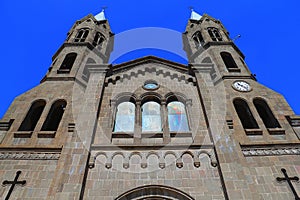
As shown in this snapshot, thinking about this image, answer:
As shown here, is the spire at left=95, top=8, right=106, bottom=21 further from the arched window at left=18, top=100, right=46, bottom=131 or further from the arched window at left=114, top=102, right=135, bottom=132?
the arched window at left=114, top=102, right=135, bottom=132

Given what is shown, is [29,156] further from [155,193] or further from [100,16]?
[100,16]

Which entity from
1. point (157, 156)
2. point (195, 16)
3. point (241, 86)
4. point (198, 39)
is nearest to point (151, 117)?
point (157, 156)

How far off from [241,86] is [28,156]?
38.3 feet

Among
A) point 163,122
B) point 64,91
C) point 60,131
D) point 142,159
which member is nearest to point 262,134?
point 163,122

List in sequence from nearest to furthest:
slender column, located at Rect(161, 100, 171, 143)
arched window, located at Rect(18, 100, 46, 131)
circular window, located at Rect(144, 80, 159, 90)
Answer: slender column, located at Rect(161, 100, 171, 143) → arched window, located at Rect(18, 100, 46, 131) → circular window, located at Rect(144, 80, 159, 90)

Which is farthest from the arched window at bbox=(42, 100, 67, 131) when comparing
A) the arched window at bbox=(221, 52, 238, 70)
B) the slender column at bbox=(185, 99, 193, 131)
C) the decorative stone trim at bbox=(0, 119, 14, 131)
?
the arched window at bbox=(221, 52, 238, 70)

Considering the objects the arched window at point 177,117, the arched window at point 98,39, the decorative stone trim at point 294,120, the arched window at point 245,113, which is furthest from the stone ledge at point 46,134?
the arched window at point 98,39

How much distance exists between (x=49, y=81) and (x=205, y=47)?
11745 mm

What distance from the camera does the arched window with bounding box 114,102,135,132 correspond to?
1259 centimetres

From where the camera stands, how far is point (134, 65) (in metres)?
16.9

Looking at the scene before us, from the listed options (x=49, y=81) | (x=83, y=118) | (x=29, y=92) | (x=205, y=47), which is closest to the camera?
(x=83, y=118)

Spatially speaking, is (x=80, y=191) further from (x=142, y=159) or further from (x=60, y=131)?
(x=60, y=131)

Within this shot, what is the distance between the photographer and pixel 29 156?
10906mm

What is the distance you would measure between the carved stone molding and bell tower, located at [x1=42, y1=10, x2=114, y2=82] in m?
6.57
